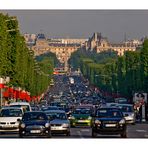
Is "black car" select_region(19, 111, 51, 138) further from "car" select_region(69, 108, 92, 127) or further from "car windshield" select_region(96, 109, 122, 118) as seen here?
"car" select_region(69, 108, 92, 127)

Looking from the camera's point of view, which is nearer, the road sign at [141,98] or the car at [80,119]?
the car at [80,119]

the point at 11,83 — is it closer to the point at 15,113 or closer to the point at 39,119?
the point at 15,113

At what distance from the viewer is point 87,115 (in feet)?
223

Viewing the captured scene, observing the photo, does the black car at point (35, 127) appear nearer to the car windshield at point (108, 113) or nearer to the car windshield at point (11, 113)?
the car windshield at point (108, 113)

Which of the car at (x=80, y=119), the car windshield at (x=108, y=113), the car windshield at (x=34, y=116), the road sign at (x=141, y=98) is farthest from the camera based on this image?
the road sign at (x=141, y=98)

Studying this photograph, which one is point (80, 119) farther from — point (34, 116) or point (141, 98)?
point (34, 116)

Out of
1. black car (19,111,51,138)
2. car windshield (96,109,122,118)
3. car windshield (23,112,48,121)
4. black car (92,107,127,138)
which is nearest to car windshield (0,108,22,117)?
car windshield (23,112,48,121)

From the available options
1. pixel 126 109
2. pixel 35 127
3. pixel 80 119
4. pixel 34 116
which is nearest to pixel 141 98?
pixel 126 109

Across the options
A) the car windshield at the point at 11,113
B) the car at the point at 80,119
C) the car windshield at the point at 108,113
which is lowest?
the car at the point at 80,119

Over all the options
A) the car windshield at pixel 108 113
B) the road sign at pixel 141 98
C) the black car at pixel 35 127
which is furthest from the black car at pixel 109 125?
the road sign at pixel 141 98

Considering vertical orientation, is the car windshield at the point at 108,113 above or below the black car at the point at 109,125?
above

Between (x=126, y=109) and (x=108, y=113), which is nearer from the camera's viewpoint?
(x=108, y=113)

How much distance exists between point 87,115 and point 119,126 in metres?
20.7

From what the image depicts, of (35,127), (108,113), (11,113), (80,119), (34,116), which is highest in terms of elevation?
(108,113)
